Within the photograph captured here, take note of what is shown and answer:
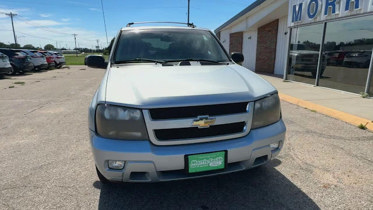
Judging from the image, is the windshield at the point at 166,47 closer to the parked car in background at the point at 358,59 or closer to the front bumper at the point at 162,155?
the front bumper at the point at 162,155

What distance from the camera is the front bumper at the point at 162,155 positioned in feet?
6.59

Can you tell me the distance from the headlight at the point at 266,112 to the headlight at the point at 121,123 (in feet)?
3.27

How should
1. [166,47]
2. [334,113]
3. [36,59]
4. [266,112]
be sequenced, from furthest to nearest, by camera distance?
[36,59], [334,113], [166,47], [266,112]

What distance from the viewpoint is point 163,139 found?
208 centimetres

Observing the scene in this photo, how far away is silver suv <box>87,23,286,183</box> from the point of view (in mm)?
2037

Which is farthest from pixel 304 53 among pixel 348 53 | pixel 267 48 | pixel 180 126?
pixel 180 126

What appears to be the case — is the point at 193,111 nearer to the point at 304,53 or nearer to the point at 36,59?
the point at 304,53

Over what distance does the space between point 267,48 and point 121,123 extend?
14.4 meters

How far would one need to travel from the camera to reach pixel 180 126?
81.0 inches

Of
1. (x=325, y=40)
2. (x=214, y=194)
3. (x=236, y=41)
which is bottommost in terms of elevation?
(x=214, y=194)

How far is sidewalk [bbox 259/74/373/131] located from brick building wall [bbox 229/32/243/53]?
35.8ft

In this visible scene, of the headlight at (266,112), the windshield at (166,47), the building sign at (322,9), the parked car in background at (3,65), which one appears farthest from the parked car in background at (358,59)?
the parked car in background at (3,65)

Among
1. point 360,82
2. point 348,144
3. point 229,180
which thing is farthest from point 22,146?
point 360,82

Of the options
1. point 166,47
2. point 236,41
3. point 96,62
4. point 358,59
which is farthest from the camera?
point 236,41
